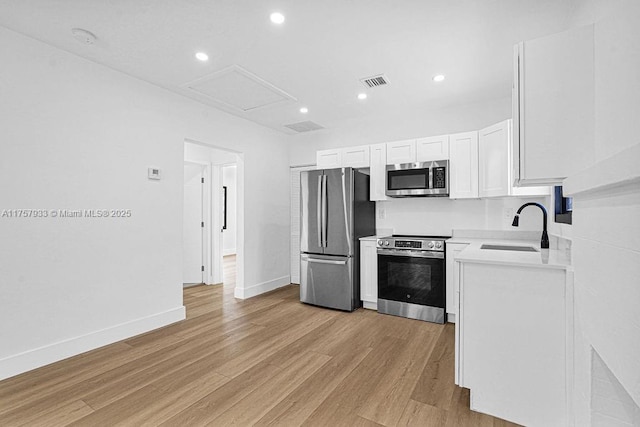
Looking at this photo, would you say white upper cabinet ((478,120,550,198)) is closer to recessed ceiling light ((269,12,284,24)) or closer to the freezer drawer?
the freezer drawer

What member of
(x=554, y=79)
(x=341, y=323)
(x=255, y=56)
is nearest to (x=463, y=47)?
(x=554, y=79)

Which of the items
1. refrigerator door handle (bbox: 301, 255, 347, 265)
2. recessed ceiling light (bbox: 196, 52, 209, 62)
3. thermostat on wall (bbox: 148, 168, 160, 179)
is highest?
recessed ceiling light (bbox: 196, 52, 209, 62)

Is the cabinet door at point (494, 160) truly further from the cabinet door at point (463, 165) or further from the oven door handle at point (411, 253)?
the oven door handle at point (411, 253)

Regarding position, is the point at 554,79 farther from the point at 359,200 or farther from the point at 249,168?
the point at 249,168

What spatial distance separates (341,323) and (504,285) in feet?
6.70

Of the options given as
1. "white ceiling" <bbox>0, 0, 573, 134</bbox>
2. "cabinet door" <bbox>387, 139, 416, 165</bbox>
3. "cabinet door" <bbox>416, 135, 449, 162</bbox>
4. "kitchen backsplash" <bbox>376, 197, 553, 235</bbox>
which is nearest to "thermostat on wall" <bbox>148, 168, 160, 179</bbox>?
"white ceiling" <bbox>0, 0, 573, 134</bbox>

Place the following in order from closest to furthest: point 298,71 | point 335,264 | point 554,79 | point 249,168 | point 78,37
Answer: point 554,79, point 78,37, point 298,71, point 335,264, point 249,168

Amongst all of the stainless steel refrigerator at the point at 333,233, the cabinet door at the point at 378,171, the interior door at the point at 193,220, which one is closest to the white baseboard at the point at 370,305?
the stainless steel refrigerator at the point at 333,233

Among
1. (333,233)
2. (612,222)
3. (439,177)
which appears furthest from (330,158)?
(612,222)

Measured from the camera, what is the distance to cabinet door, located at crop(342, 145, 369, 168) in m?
4.30

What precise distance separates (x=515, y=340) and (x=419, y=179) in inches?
91.8

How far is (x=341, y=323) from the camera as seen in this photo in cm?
354

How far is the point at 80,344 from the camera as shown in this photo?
2.77 m

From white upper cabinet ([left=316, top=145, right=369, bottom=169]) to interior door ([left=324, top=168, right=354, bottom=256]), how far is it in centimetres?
44
